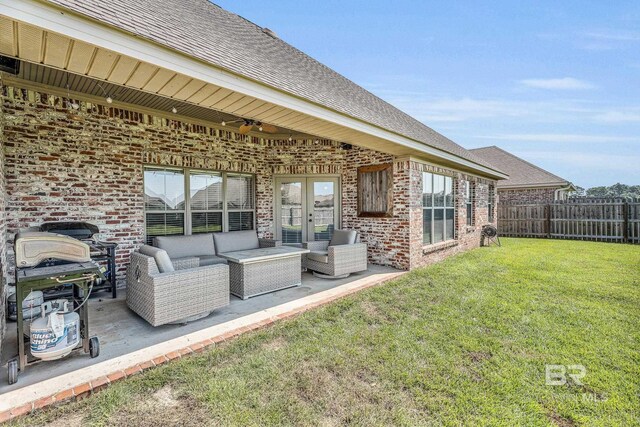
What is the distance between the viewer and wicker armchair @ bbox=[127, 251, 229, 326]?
3.32 m

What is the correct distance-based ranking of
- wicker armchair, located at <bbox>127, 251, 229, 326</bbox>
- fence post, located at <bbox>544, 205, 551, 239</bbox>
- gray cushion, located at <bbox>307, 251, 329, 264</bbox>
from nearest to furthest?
wicker armchair, located at <bbox>127, 251, 229, 326</bbox>, gray cushion, located at <bbox>307, 251, 329, 264</bbox>, fence post, located at <bbox>544, 205, 551, 239</bbox>

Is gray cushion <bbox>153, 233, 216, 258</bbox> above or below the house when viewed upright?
below

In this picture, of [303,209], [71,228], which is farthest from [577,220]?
[71,228]

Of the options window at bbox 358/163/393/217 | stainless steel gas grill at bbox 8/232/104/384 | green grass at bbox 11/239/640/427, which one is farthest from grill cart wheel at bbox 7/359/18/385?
window at bbox 358/163/393/217

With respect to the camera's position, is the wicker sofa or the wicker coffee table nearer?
the wicker coffee table

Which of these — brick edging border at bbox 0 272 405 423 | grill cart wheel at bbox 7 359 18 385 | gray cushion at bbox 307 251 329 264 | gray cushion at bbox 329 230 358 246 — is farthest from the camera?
gray cushion at bbox 329 230 358 246

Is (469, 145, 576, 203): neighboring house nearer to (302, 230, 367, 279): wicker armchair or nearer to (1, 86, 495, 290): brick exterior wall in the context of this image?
(1, 86, 495, 290): brick exterior wall

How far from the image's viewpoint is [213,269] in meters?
3.78

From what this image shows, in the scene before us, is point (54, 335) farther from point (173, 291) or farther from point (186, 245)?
point (186, 245)

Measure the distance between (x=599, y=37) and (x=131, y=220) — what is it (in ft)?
46.1

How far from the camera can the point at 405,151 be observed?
621 centimetres

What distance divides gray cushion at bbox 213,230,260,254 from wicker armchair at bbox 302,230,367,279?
114 centimetres
